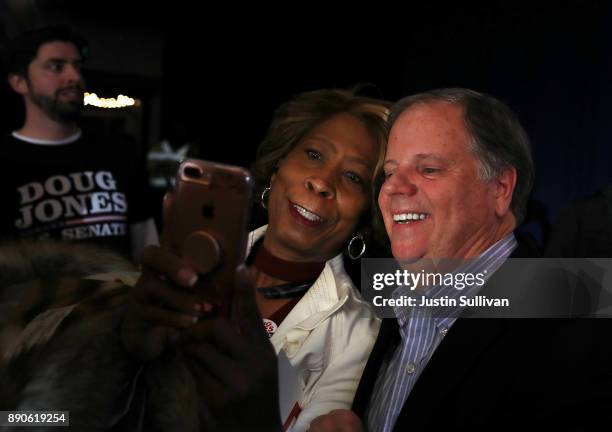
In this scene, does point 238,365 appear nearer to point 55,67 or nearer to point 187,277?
point 187,277

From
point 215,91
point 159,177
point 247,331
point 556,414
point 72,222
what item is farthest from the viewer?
point 215,91

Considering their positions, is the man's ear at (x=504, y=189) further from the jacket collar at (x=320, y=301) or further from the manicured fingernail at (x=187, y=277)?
the manicured fingernail at (x=187, y=277)

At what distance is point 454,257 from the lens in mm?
724

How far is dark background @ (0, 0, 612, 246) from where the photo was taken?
3.03 feet

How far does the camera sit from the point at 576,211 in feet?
3.07

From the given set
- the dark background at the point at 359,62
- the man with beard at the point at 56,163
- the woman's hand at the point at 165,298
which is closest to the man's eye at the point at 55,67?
the man with beard at the point at 56,163

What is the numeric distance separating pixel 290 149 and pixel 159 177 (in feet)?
0.56

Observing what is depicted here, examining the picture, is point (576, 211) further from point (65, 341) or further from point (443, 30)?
point (65, 341)

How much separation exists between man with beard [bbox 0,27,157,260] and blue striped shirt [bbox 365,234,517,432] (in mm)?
306

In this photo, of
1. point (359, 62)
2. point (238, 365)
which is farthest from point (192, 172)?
point (359, 62)

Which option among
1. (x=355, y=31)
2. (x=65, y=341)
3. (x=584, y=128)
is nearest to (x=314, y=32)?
(x=355, y=31)

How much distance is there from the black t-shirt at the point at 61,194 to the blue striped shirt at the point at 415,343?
30 cm

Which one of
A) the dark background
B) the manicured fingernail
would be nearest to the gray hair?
the dark background

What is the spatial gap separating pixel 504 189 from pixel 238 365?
1.20ft
